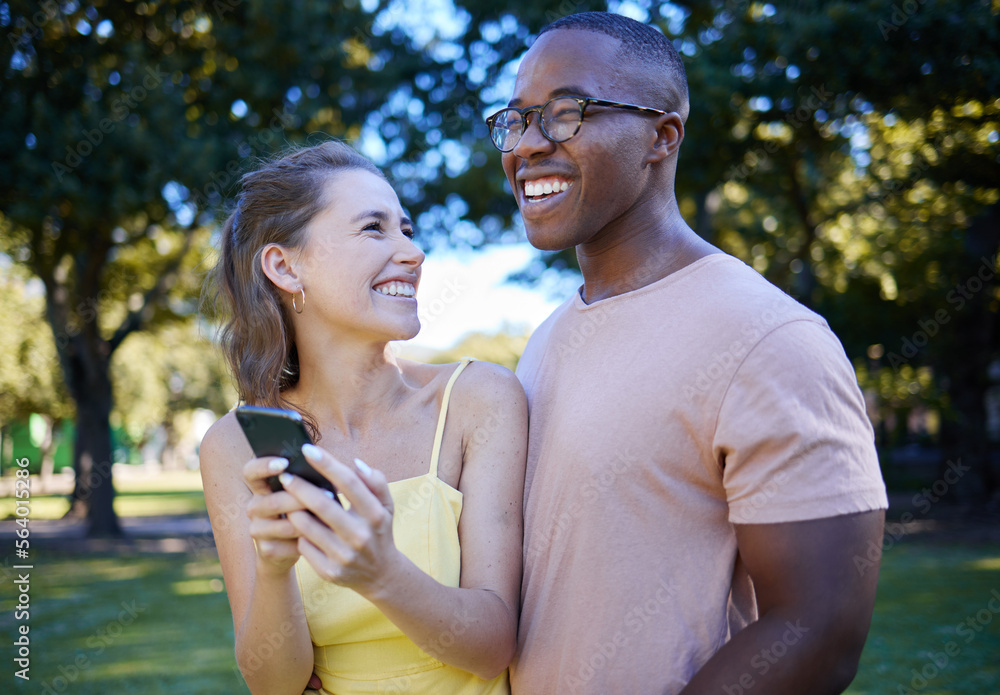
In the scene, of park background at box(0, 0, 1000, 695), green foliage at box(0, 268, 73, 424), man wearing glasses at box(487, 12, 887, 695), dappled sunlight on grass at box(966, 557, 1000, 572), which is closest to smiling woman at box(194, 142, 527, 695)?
man wearing glasses at box(487, 12, 887, 695)

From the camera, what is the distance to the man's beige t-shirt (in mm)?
1690

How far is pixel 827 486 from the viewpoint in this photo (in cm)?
165

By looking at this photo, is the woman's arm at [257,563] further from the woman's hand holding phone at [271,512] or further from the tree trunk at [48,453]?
the tree trunk at [48,453]

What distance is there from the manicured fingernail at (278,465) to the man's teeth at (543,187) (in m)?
1.17

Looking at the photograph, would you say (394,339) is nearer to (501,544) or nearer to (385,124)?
(501,544)

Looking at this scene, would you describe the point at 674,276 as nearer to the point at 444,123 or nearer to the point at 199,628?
the point at 199,628

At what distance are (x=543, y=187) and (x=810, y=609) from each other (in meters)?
1.38

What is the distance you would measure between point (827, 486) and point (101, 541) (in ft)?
60.8

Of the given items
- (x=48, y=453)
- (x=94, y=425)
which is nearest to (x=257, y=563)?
(x=94, y=425)

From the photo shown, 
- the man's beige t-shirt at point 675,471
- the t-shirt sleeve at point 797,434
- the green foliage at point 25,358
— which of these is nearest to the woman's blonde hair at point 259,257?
the man's beige t-shirt at point 675,471

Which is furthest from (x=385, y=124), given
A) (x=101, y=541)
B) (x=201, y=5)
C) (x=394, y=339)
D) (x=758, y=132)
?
(x=394, y=339)

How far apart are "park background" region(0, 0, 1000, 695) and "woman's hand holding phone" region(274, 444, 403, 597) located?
5837 mm

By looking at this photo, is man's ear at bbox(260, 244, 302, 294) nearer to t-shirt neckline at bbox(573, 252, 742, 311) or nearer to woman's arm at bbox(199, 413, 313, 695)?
woman's arm at bbox(199, 413, 313, 695)

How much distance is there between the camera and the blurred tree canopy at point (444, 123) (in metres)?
11.4
